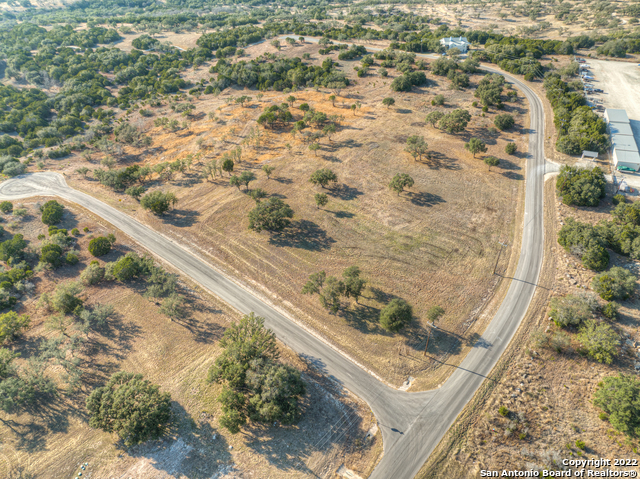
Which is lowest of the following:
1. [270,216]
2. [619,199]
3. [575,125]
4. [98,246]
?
[98,246]

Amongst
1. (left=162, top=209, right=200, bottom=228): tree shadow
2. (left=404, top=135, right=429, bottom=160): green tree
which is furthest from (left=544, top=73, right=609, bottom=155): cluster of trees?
(left=162, top=209, right=200, bottom=228): tree shadow

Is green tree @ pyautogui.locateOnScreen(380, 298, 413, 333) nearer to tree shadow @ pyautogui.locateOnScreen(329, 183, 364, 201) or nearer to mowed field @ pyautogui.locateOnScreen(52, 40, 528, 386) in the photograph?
mowed field @ pyautogui.locateOnScreen(52, 40, 528, 386)

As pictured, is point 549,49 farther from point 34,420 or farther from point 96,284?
point 34,420

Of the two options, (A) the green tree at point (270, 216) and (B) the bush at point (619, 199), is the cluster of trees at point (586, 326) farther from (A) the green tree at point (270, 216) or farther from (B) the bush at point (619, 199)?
(A) the green tree at point (270, 216)

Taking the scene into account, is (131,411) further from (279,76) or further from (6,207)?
(279,76)

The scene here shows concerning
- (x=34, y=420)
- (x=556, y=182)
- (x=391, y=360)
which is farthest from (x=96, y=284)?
(x=556, y=182)

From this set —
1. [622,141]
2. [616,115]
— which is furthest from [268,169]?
[616,115]

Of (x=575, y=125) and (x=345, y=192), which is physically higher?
(x=575, y=125)
